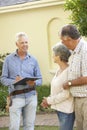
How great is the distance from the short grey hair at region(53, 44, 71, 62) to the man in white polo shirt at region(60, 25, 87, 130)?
0.57ft

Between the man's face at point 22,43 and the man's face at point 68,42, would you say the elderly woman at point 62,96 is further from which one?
the man's face at point 22,43


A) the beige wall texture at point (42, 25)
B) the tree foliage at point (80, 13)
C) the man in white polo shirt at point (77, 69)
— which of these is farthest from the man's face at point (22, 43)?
the beige wall texture at point (42, 25)

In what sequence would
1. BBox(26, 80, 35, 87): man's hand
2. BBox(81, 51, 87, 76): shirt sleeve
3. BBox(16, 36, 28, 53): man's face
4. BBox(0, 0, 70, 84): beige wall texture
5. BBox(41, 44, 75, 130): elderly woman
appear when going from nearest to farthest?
BBox(81, 51, 87, 76): shirt sleeve → BBox(41, 44, 75, 130): elderly woman → BBox(26, 80, 35, 87): man's hand → BBox(16, 36, 28, 53): man's face → BBox(0, 0, 70, 84): beige wall texture

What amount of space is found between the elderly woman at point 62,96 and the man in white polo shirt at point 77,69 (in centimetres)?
16

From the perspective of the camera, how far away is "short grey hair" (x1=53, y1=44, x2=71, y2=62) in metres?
5.93

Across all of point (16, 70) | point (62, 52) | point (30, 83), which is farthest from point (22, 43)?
point (62, 52)

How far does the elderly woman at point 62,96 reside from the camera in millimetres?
5894

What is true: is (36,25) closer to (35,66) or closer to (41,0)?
(41,0)

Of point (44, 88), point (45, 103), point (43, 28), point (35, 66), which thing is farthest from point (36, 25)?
point (45, 103)

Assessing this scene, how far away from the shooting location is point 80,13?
411 inches

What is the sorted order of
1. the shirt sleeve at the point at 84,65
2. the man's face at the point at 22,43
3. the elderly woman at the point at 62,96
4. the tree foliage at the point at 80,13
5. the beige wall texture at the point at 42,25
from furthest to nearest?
the beige wall texture at the point at 42,25 < the tree foliage at the point at 80,13 < the man's face at the point at 22,43 < the elderly woman at the point at 62,96 < the shirt sleeve at the point at 84,65

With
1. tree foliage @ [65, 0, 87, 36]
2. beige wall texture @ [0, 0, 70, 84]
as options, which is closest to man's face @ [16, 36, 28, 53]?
tree foliage @ [65, 0, 87, 36]

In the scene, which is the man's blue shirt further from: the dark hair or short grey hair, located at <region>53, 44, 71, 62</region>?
the dark hair

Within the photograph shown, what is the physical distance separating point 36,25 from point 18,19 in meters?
0.80
